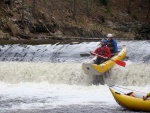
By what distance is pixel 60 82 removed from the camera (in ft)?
53.2

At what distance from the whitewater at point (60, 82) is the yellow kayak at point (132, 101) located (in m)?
0.24

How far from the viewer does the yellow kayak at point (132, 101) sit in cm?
1041

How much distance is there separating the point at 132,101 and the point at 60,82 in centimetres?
606

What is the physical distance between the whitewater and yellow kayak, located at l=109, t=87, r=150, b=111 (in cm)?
24

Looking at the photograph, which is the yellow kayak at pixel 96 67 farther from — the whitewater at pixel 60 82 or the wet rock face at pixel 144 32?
the wet rock face at pixel 144 32

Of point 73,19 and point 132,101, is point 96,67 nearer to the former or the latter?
point 132,101

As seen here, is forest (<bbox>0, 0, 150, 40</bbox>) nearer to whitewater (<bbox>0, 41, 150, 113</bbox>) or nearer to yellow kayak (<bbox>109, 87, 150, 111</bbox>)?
whitewater (<bbox>0, 41, 150, 113</bbox>)

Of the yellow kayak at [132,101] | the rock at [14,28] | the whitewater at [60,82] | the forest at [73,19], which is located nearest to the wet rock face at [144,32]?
the forest at [73,19]

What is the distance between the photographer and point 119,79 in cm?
1564

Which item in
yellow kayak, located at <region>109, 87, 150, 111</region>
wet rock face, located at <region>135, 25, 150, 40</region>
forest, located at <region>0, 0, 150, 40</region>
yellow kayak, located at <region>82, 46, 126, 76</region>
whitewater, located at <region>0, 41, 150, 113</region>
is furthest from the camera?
wet rock face, located at <region>135, 25, 150, 40</region>

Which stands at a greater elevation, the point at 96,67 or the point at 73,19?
the point at 96,67

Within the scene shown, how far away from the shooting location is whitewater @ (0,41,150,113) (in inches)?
449

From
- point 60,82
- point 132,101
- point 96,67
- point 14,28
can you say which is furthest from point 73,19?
point 132,101

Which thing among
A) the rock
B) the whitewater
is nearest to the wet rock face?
the rock
